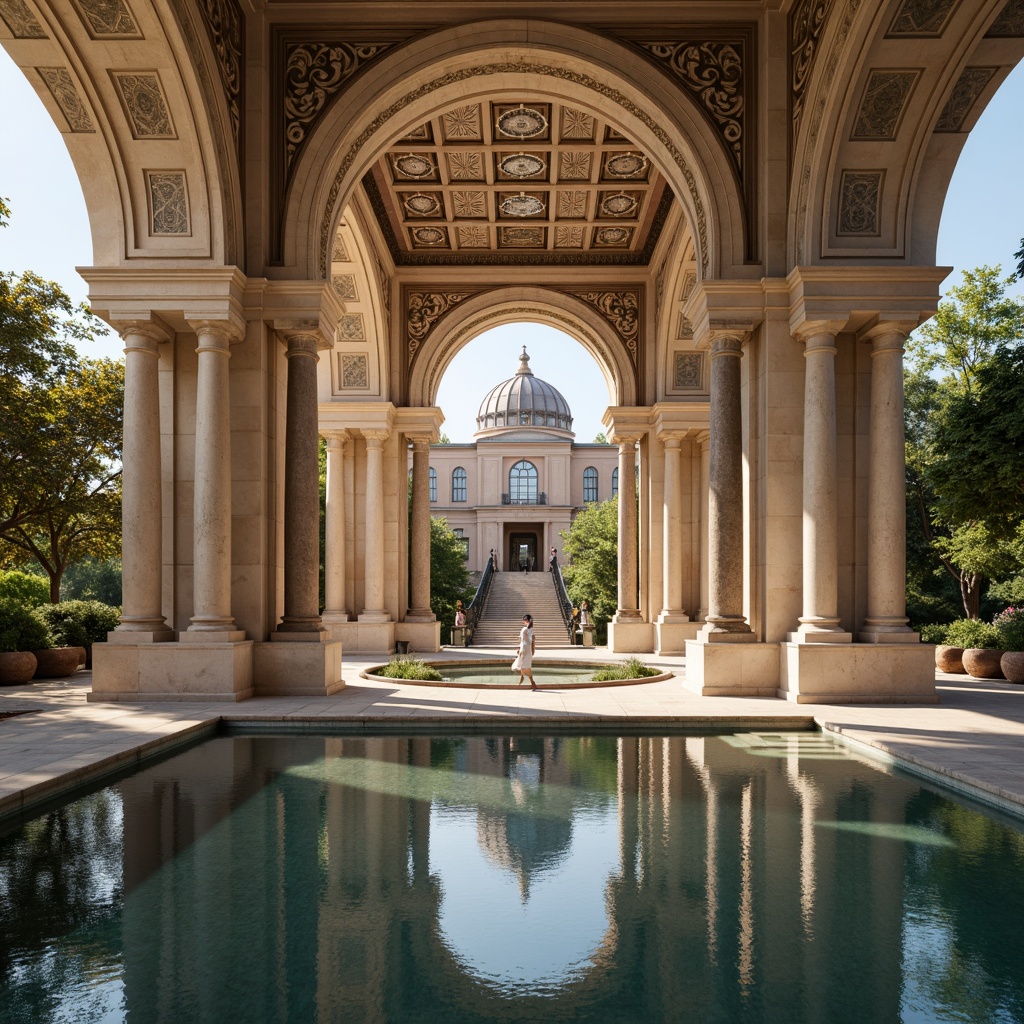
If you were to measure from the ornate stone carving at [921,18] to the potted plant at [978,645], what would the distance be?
11052 millimetres

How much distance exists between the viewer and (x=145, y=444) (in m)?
13.0

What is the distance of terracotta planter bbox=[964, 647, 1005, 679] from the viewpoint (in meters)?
16.8

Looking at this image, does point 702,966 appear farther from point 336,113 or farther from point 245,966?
point 336,113

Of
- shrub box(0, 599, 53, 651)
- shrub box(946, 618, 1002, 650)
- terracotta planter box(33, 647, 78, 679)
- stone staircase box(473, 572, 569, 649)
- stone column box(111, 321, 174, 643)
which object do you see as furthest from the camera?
stone staircase box(473, 572, 569, 649)


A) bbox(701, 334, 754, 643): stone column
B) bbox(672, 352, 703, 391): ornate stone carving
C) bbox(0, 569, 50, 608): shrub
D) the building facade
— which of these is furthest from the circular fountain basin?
bbox(0, 569, 50, 608): shrub

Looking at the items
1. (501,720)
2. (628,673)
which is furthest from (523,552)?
(501,720)

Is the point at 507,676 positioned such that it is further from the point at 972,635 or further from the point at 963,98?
the point at 963,98

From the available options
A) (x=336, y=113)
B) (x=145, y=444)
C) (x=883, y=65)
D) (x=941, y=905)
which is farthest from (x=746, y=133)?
(x=941, y=905)

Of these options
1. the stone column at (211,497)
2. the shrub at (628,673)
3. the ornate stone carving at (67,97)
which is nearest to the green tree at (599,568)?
the shrub at (628,673)

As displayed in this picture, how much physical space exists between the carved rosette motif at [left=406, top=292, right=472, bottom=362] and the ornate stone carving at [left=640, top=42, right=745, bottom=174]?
11.6 m

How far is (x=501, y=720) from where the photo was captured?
11.1m

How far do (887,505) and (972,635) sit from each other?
24.0ft

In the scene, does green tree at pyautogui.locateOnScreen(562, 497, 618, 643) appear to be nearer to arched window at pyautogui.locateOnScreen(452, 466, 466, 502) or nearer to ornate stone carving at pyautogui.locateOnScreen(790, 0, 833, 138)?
ornate stone carving at pyautogui.locateOnScreen(790, 0, 833, 138)

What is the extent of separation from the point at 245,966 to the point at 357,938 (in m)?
0.57
